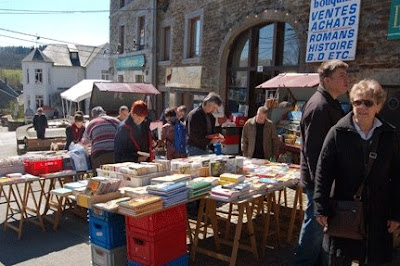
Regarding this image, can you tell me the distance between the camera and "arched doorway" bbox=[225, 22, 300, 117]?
9.61 metres

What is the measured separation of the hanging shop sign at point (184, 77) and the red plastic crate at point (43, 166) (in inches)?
309

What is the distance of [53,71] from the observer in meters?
42.2

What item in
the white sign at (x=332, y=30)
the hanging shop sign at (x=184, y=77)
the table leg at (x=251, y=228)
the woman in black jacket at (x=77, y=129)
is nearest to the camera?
the table leg at (x=251, y=228)

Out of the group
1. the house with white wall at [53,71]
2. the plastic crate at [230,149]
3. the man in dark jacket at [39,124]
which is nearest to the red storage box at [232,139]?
the plastic crate at [230,149]

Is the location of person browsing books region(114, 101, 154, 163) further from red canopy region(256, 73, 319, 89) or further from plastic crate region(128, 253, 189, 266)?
red canopy region(256, 73, 319, 89)

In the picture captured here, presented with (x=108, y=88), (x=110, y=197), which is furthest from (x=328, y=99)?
(x=108, y=88)

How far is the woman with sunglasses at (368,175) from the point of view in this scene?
95.7 inches

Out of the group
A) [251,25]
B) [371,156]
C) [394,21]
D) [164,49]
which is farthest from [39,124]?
[371,156]

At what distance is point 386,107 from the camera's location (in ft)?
22.6

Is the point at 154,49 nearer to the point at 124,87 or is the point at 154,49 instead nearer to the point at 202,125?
the point at 124,87

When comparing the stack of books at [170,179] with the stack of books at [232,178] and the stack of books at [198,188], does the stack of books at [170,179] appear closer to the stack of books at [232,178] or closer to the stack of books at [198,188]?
the stack of books at [198,188]

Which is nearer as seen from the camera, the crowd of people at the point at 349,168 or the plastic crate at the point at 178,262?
the crowd of people at the point at 349,168

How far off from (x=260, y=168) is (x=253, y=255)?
3.68 ft

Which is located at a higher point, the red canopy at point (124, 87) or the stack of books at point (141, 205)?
the red canopy at point (124, 87)
